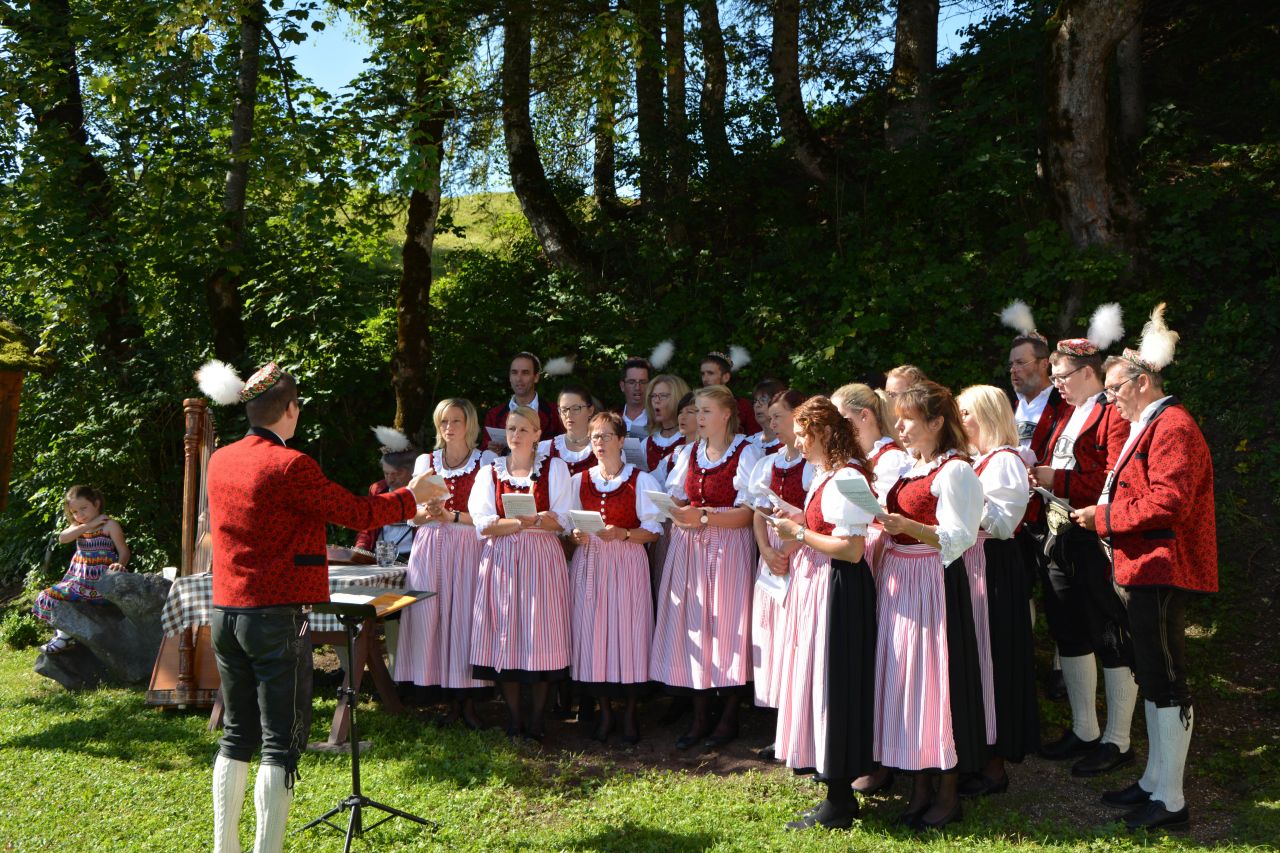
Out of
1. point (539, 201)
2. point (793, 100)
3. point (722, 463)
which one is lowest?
point (722, 463)

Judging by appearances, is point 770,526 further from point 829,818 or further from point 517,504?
point 829,818

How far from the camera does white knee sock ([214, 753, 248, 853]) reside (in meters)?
4.05

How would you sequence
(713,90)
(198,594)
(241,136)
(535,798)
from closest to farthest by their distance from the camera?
(535,798)
(198,594)
(241,136)
(713,90)

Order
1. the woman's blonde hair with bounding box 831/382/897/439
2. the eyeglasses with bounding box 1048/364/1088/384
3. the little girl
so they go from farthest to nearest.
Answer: the little girl → the eyeglasses with bounding box 1048/364/1088/384 → the woman's blonde hair with bounding box 831/382/897/439

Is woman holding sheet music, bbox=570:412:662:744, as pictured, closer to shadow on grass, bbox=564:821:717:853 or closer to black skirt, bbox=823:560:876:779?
shadow on grass, bbox=564:821:717:853

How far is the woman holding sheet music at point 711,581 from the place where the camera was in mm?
5781

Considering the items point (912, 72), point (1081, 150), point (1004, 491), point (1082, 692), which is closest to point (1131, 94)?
point (1081, 150)

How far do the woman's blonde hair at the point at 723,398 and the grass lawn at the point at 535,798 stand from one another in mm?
1717

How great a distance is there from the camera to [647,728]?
6176mm

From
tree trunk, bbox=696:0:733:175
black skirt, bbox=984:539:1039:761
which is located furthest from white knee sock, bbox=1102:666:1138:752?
tree trunk, bbox=696:0:733:175

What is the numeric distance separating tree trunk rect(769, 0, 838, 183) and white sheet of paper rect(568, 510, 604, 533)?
19.6 feet

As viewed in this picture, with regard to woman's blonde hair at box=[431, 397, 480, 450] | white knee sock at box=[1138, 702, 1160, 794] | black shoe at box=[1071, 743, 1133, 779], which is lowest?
black shoe at box=[1071, 743, 1133, 779]

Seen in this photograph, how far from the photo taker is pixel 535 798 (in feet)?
16.6

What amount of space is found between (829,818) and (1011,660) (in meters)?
1.09
